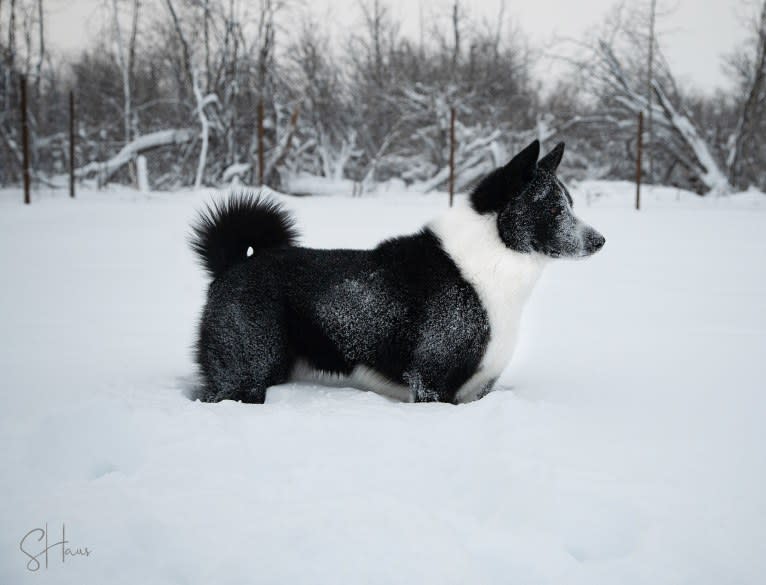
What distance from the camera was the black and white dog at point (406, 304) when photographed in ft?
10.5

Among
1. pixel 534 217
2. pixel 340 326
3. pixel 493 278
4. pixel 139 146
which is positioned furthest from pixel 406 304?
pixel 139 146

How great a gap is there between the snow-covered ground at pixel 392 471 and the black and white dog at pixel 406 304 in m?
0.18

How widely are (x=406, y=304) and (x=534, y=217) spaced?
0.76 metres

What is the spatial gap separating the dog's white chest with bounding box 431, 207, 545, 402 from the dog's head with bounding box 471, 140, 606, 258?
6 cm

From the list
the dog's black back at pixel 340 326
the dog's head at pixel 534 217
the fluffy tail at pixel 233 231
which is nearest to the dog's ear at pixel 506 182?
the dog's head at pixel 534 217

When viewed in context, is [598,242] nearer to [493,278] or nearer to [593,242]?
[593,242]

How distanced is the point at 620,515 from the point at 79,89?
82.8 feet

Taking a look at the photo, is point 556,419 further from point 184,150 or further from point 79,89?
point 79,89

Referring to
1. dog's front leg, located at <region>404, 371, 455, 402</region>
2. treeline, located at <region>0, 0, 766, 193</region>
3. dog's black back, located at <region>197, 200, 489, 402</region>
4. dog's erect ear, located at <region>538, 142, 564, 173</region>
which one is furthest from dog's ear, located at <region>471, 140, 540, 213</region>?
treeline, located at <region>0, 0, 766, 193</region>

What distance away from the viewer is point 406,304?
325 centimetres

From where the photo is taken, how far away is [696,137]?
17719 mm

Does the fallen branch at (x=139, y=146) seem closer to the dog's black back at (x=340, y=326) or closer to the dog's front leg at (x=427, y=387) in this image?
the dog's black back at (x=340, y=326)

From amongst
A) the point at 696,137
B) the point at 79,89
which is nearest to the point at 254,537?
the point at 696,137

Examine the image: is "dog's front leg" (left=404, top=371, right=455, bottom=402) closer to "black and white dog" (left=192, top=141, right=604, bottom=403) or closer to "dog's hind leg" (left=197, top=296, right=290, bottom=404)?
"black and white dog" (left=192, top=141, right=604, bottom=403)
